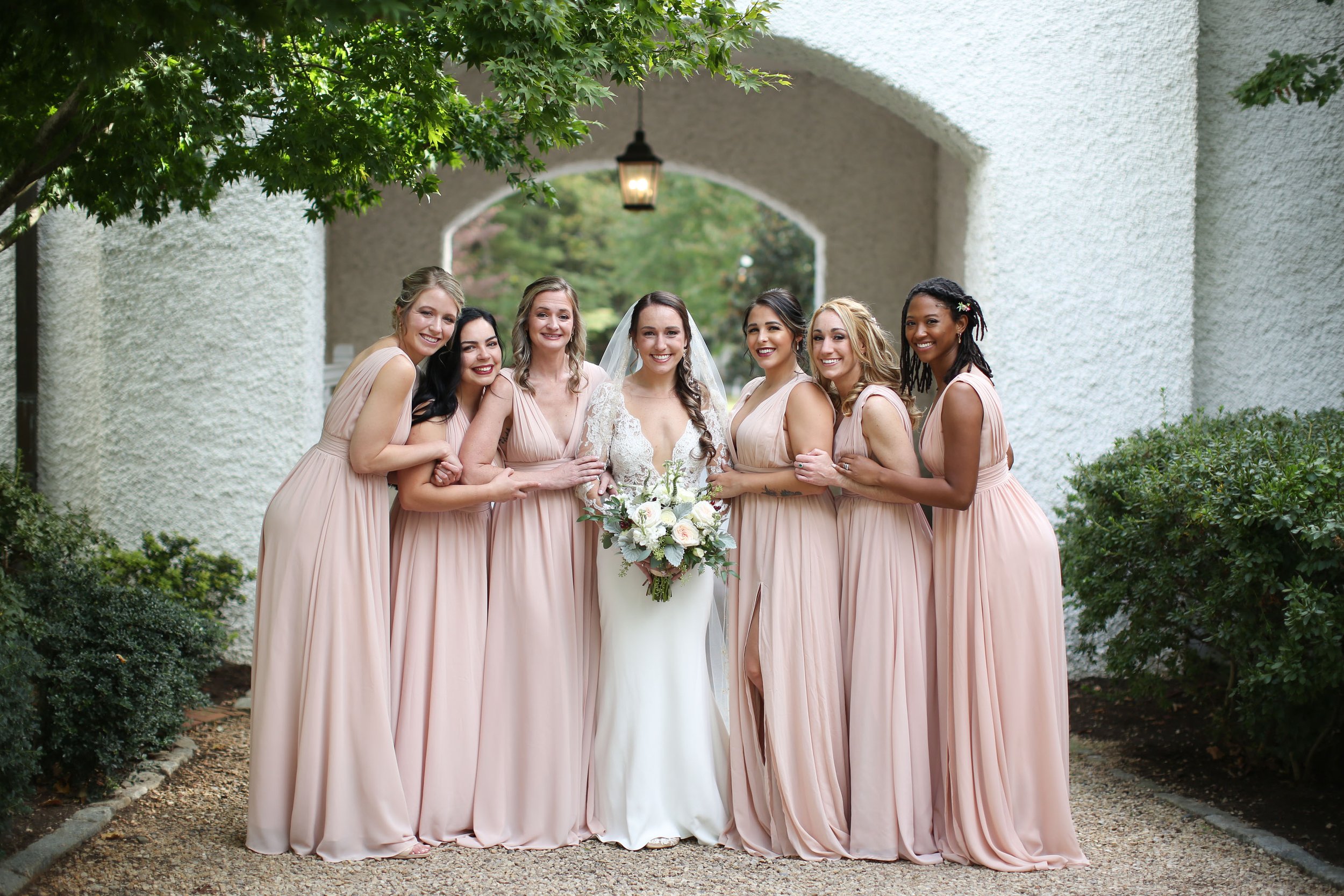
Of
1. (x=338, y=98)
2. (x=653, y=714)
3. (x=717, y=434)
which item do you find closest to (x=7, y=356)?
(x=338, y=98)

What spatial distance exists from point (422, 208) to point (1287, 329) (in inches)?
316

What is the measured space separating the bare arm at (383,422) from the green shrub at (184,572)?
2.67 metres

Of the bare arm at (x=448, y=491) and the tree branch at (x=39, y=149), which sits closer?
the tree branch at (x=39, y=149)

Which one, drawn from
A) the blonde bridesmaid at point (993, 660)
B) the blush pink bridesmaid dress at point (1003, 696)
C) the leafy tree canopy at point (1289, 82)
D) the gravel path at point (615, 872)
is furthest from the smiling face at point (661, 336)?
the leafy tree canopy at point (1289, 82)

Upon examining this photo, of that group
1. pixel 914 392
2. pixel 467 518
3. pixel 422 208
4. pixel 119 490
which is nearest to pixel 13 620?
pixel 467 518

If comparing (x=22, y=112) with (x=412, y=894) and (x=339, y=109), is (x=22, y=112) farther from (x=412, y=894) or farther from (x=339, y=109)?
(x=412, y=894)

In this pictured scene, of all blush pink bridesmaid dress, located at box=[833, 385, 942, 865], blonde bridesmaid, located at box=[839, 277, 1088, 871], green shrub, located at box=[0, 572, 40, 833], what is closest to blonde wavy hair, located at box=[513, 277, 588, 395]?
blush pink bridesmaid dress, located at box=[833, 385, 942, 865]

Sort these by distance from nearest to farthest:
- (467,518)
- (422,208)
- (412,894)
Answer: (412,894), (467,518), (422,208)

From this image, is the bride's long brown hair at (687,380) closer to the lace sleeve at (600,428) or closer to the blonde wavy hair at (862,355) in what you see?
the lace sleeve at (600,428)

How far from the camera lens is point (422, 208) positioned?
11555 millimetres

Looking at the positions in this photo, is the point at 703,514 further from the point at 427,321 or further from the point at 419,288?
the point at 419,288

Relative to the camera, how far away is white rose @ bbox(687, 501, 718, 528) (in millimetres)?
4496

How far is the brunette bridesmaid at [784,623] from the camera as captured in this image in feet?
15.3

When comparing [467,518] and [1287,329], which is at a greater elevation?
[1287,329]
